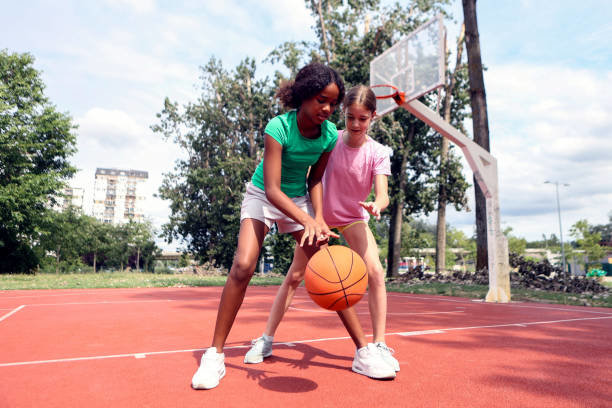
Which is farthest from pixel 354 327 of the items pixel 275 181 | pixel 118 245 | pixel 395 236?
pixel 118 245

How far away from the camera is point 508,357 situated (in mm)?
3475

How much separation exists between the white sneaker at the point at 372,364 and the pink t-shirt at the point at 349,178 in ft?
3.19

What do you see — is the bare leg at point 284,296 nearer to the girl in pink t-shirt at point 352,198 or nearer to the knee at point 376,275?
the girl in pink t-shirt at point 352,198

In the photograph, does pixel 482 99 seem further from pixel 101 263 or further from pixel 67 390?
pixel 101 263

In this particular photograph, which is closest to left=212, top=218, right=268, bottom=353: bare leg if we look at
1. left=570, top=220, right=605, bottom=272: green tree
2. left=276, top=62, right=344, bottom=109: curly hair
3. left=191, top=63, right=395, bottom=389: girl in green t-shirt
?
left=191, top=63, right=395, bottom=389: girl in green t-shirt

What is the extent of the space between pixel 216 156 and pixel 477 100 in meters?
21.6

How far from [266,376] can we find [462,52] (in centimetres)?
2370

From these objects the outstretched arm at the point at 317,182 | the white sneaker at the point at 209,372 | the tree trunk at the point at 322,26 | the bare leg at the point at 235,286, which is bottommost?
the white sneaker at the point at 209,372

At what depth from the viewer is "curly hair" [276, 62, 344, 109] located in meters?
2.69

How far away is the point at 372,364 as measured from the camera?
279 cm

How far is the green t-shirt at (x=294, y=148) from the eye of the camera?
9.26 feet

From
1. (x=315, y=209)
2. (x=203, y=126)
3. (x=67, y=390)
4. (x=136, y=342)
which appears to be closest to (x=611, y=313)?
(x=315, y=209)

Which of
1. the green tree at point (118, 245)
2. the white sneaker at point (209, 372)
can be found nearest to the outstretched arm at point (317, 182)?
the white sneaker at point (209, 372)

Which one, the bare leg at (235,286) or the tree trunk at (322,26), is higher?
the tree trunk at (322,26)
